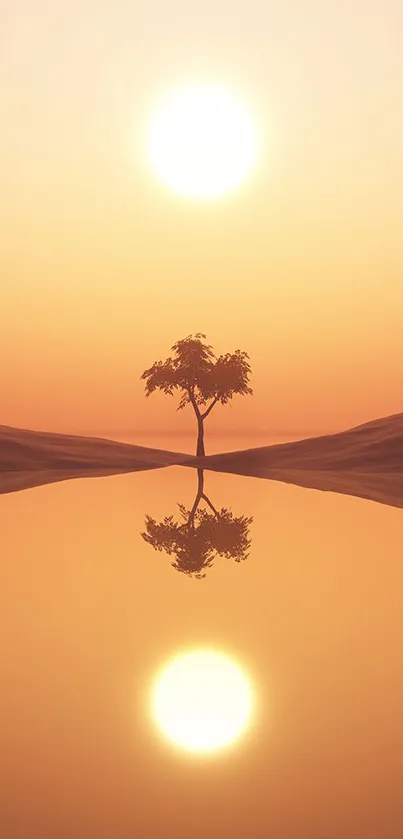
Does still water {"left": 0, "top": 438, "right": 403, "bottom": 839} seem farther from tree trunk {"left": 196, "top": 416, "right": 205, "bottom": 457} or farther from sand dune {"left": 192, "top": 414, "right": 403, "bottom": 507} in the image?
tree trunk {"left": 196, "top": 416, "right": 205, "bottom": 457}

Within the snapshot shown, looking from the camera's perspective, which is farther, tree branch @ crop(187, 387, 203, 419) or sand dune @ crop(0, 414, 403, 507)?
tree branch @ crop(187, 387, 203, 419)

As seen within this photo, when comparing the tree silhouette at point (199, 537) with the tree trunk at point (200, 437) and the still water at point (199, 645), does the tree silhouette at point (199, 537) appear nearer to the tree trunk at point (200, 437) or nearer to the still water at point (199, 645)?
the still water at point (199, 645)

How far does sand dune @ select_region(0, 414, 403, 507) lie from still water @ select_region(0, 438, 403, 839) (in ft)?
132

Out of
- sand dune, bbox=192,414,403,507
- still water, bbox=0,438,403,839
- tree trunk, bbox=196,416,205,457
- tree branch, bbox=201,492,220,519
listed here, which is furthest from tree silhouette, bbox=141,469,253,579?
tree trunk, bbox=196,416,205,457

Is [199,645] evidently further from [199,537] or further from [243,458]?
[243,458]

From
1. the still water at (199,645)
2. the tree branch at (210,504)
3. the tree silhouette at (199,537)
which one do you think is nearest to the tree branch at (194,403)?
the tree branch at (210,504)

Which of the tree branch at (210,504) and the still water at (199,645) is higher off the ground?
the tree branch at (210,504)

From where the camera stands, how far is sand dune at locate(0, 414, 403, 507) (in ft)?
207

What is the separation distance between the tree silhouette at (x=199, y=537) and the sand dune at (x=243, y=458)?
27689 millimetres

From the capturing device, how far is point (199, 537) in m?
23.9

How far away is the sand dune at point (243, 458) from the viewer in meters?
63.2

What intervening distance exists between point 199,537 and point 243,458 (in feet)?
154

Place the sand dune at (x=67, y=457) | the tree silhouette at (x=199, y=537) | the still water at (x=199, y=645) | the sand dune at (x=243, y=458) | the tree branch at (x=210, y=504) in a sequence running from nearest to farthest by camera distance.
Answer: the still water at (x=199, y=645), the tree silhouette at (x=199, y=537), the tree branch at (x=210, y=504), the sand dune at (x=243, y=458), the sand dune at (x=67, y=457)

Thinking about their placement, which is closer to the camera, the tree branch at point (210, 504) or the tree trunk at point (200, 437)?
the tree branch at point (210, 504)
